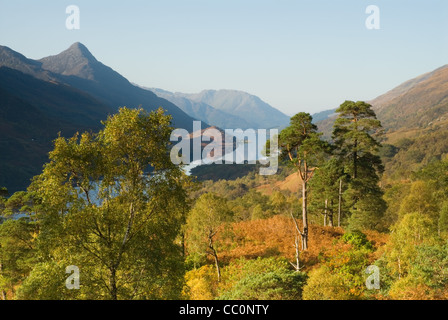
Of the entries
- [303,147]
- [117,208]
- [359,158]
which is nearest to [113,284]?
[117,208]

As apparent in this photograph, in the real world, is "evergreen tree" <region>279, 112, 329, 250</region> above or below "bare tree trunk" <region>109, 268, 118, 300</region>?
above

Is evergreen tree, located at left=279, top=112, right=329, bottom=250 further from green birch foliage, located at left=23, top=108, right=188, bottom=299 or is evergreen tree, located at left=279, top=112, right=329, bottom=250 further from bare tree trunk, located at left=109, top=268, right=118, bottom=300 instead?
bare tree trunk, located at left=109, top=268, right=118, bottom=300

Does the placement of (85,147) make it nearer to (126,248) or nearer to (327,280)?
(126,248)

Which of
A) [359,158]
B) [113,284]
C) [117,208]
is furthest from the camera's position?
[359,158]

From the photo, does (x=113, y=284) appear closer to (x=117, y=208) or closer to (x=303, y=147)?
(x=117, y=208)

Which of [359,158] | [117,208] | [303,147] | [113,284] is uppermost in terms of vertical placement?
[303,147]

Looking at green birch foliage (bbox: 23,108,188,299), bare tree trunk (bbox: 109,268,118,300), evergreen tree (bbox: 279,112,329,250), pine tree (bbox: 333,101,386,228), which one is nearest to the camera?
green birch foliage (bbox: 23,108,188,299)

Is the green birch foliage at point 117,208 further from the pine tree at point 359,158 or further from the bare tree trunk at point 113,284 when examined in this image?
the pine tree at point 359,158

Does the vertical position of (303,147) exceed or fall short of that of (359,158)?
it exceeds it

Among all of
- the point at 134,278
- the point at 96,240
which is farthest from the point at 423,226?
the point at 96,240

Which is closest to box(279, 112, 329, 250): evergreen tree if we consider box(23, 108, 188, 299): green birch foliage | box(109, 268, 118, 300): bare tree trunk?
box(23, 108, 188, 299): green birch foliage

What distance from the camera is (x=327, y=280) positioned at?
13.8 m

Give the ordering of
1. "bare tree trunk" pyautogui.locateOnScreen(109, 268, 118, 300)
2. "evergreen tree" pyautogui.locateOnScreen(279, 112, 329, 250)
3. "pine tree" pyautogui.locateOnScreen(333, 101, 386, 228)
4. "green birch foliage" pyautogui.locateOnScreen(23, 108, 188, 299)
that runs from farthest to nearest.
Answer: "pine tree" pyautogui.locateOnScreen(333, 101, 386, 228) → "evergreen tree" pyautogui.locateOnScreen(279, 112, 329, 250) → "bare tree trunk" pyautogui.locateOnScreen(109, 268, 118, 300) → "green birch foliage" pyautogui.locateOnScreen(23, 108, 188, 299)

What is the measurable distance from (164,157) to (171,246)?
12.6 feet
